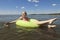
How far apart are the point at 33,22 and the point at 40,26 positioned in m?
0.71

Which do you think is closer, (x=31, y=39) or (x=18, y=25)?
(x=31, y=39)

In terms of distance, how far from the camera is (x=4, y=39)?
9.39 meters

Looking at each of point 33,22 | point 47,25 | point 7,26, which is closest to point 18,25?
point 7,26

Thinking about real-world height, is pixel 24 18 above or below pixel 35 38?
above

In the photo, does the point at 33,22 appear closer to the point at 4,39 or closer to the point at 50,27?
the point at 50,27

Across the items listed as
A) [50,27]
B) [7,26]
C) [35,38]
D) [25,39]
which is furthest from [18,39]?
[7,26]

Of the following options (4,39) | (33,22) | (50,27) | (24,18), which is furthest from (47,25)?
(4,39)

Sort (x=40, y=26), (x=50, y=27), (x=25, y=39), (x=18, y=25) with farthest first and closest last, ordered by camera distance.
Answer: (x=18, y=25), (x=40, y=26), (x=50, y=27), (x=25, y=39)

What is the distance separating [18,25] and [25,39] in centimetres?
548

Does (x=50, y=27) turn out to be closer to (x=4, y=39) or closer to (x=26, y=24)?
(x=26, y=24)

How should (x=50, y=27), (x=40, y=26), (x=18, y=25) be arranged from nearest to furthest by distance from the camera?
(x=50, y=27), (x=40, y=26), (x=18, y=25)

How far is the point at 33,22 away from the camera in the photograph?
43.8ft

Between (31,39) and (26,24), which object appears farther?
(26,24)

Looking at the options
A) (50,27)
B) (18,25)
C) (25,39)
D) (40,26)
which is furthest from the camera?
(18,25)
